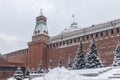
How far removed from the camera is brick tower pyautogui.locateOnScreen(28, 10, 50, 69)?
50.6 m

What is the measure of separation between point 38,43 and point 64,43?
574cm

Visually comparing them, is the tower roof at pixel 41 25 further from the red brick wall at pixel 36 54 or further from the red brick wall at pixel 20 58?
the red brick wall at pixel 20 58

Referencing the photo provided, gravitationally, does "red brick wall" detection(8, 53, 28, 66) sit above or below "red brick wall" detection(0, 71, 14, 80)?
above

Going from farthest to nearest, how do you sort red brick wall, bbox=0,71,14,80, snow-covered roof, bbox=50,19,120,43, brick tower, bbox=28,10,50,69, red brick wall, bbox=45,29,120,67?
brick tower, bbox=28,10,50,69
red brick wall, bbox=0,71,14,80
snow-covered roof, bbox=50,19,120,43
red brick wall, bbox=45,29,120,67

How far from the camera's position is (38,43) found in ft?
168

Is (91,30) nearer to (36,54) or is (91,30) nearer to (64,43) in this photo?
(64,43)

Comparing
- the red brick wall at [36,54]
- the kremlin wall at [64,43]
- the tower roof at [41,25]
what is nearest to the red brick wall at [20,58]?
the kremlin wall at [64,43]

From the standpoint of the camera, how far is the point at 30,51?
173 ft

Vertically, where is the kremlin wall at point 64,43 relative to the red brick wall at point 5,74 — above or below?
above

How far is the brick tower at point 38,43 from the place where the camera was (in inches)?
1992

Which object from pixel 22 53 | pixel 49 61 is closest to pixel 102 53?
pixel 49 61

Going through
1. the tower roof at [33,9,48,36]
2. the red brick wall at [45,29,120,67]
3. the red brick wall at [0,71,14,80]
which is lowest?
the red brick wall at [0,71,14,80]

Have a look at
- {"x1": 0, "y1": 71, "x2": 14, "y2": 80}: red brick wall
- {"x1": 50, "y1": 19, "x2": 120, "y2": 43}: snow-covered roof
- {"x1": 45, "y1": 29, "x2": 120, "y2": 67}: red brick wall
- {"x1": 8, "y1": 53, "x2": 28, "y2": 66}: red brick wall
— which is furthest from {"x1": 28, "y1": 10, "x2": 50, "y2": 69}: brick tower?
{"x1": 45, "y1": 29, "x2": 120, "y2": 67}: red brick wall

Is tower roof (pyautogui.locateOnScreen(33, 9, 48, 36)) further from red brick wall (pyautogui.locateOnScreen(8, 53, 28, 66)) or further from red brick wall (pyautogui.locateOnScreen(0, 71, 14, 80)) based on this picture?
red brick wall (pyautogui.locateOnScreen(0, 71, 14, 80))
